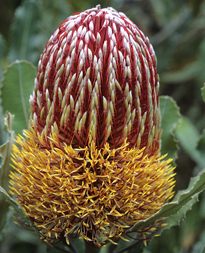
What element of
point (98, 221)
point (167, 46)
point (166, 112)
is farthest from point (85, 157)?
point (167, 46)

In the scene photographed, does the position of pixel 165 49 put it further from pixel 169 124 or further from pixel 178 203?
pixel 178 203

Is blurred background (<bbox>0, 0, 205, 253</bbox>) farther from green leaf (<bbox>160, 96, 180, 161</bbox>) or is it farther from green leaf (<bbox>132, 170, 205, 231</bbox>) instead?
green leaf (<bbox>132, 170, 205, 231</bbox>)

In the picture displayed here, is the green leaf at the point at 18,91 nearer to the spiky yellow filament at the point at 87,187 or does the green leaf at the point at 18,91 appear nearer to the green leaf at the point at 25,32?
the green leaf at the point at 25,32

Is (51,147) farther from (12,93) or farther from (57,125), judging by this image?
(12,93)

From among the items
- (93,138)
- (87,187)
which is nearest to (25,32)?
(93,138)

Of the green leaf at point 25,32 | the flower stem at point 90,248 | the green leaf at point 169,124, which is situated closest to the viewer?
the flower stem at point 90,248

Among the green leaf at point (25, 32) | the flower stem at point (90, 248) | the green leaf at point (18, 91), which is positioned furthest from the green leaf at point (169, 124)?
the green leaf at point (25, 32)
